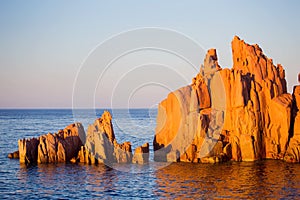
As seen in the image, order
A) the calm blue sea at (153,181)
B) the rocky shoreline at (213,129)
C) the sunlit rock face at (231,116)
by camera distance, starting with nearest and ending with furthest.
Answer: the calm blue sea at (153,181), the rocky shoreline at (213,129), the sunlit rock face at (231,116)

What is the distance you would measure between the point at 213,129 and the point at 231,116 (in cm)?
434

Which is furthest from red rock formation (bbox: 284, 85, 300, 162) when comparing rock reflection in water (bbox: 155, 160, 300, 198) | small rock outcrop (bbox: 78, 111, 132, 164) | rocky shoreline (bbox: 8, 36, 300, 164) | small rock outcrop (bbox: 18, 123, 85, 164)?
small rock outcrop (bbox: 18, 123, 85, 164)

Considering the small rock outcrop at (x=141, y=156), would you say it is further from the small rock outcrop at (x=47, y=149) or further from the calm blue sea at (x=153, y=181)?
the small rock outcrop at (x=47, y=149)

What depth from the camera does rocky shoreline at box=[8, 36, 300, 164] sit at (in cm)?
6700

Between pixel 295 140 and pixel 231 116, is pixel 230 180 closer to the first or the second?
pixel 295 140

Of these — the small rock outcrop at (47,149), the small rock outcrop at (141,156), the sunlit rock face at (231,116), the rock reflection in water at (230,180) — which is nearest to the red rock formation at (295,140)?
the sunlit rock face at (231,116)

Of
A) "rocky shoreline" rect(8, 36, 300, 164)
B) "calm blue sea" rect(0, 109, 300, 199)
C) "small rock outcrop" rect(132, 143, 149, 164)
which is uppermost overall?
"rocky shoreline" rect(8, 36, 300, 164)

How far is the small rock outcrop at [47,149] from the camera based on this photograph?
66.8 m

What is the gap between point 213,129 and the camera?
7012 centimetres

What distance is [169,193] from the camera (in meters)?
47.3

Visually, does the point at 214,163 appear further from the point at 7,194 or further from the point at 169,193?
the point at 7,194

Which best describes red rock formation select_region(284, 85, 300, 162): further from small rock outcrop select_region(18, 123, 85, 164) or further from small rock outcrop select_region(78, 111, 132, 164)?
small rock outcrop select_region(18, 123, 85, 164)

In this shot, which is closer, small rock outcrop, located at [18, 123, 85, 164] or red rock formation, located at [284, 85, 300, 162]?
red rock formation, located at [284, 85, 300, 162]

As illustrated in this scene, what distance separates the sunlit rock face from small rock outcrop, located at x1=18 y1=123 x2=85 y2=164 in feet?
50.3
